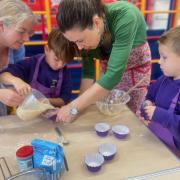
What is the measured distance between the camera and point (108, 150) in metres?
0.99

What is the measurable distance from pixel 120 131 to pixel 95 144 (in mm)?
128

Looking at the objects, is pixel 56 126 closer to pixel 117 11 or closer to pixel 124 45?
pixel 124 45

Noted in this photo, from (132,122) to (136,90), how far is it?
418 millimetres

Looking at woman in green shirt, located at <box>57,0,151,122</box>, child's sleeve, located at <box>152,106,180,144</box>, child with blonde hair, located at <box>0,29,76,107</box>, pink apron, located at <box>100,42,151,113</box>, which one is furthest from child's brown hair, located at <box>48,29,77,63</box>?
child's sleeve, located at <box>152,106,180,144</box>

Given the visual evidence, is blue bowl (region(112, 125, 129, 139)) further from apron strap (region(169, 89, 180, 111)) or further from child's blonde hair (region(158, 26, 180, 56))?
child's blonde hair (region(158, 26, 180, 56))

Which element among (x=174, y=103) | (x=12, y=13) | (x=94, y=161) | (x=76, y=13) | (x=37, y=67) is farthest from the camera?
(x=37, y=67)

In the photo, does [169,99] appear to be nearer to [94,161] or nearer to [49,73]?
[94,161]

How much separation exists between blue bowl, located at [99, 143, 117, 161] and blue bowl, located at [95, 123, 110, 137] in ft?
0.26

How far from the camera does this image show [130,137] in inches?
42.8

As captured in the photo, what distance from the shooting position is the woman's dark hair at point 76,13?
1.03 meters

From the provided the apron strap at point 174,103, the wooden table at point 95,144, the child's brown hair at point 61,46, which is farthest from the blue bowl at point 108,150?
the child's brown hair at point 61,46

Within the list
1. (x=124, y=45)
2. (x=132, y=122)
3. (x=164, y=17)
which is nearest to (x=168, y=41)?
(x=124, y=45)

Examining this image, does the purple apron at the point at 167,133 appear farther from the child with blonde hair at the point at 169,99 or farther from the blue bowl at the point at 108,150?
the blue bowl at the point at 108,150

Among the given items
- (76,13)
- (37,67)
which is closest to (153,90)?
(76,13)
